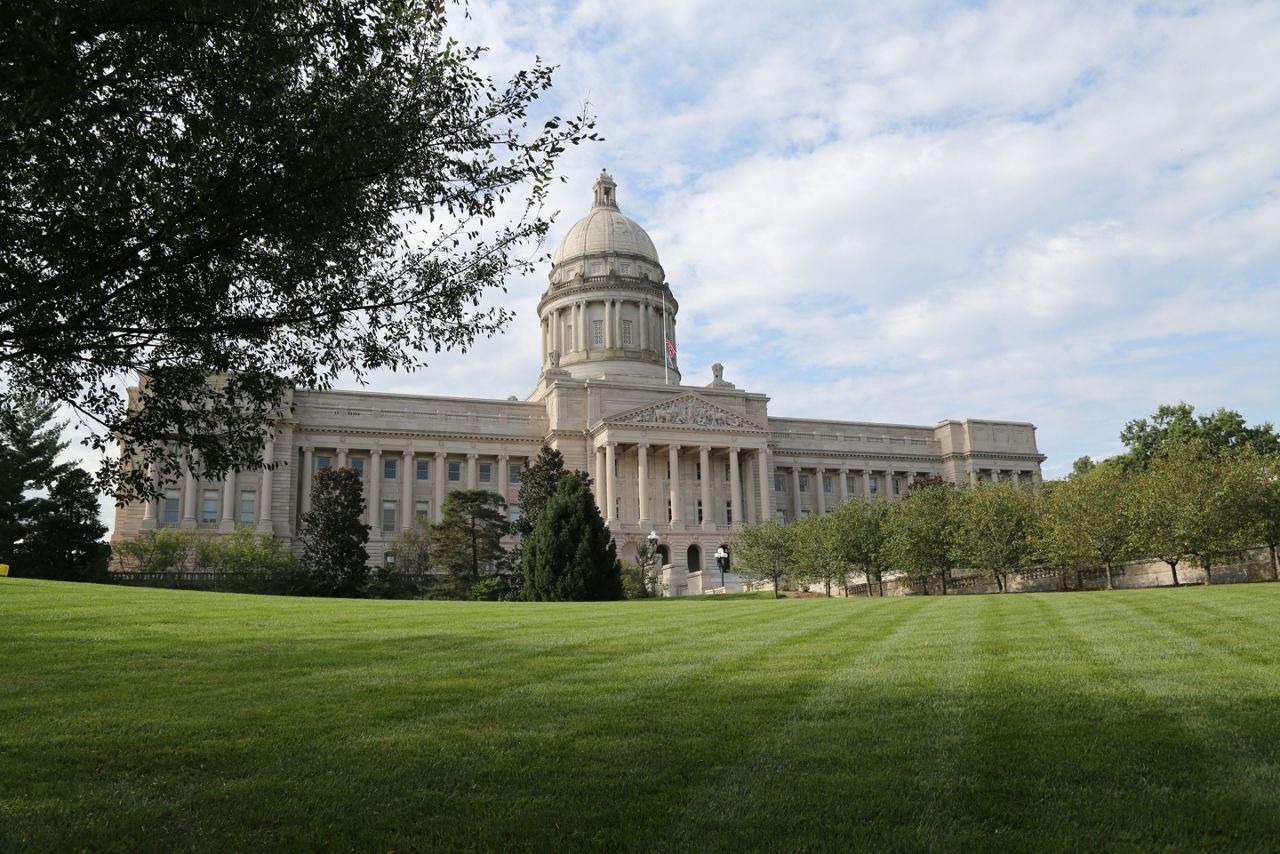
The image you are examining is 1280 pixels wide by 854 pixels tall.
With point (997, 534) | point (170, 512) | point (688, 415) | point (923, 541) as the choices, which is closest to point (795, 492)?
point (688, 415)

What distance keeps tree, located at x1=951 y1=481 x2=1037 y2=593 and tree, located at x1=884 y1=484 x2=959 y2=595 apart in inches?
27.6

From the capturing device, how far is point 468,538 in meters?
52.0

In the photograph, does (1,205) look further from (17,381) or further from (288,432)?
(288,432)

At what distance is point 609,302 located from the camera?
340 feet

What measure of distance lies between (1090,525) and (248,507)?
64430 mm

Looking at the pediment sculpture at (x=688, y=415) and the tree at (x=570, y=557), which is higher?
the pediment sculpture at (x=688, y=415)

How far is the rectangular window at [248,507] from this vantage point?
78.3 m

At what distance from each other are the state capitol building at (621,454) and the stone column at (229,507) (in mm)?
124

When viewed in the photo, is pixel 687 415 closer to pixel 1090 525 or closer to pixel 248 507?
pixel 248 507

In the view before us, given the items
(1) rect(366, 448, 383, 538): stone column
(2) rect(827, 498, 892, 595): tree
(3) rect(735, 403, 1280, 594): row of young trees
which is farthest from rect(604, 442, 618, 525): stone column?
(2) rect(827, 498, 892, 595): tree

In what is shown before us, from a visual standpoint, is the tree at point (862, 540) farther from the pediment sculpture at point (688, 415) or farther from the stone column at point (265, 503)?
the stone column at point (265, 503)

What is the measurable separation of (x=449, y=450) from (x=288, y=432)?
1415cm

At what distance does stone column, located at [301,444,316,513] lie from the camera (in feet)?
267

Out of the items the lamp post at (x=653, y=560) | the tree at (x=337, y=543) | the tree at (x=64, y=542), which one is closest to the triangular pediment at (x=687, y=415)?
the lamp post at (x=653, y=560)
